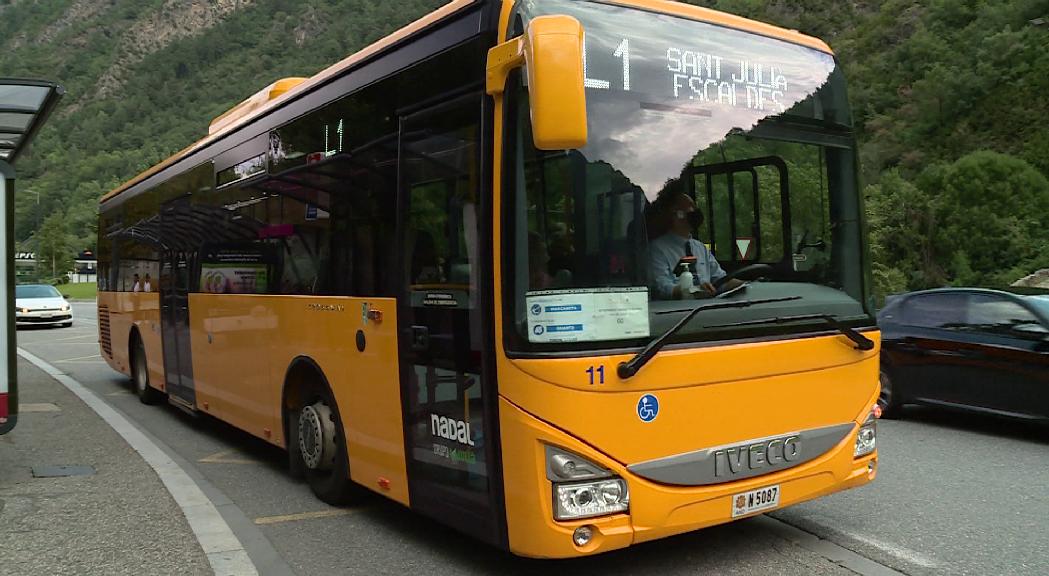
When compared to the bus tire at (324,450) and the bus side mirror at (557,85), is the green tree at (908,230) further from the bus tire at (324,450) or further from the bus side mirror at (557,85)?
the bus side mirror at (557,85)

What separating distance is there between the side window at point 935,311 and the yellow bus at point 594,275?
5012 mm

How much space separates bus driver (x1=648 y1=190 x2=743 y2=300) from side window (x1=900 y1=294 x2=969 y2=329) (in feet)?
19.9

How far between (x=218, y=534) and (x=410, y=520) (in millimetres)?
1181

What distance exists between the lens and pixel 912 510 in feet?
19.5

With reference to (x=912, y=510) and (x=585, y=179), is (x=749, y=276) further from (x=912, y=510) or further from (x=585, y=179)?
(x=912, y=510)

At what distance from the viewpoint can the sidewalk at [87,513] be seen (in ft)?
16.3

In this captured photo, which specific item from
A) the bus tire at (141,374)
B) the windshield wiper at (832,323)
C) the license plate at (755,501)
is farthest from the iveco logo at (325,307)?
the bus tire at (141,374)

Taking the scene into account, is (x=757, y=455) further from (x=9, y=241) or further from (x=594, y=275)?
(x=9, y=241)

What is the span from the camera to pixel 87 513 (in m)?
5.98

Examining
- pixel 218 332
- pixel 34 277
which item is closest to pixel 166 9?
pixel 34 277

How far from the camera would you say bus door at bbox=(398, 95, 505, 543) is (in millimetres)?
4379

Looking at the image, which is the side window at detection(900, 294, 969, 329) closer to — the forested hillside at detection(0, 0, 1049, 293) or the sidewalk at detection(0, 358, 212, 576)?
the sidewalk at detection(0, 358, 212, 576)

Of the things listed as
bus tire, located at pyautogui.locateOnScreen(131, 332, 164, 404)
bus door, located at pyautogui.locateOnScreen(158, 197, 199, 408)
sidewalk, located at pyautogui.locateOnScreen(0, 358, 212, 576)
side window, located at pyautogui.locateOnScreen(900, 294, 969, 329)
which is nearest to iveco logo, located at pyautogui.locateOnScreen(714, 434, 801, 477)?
sidewalk, located at pyautogui.locateOnScreen(0, 358, 212, 576)

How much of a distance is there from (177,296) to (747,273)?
22.9ft
